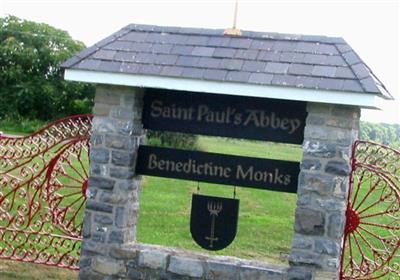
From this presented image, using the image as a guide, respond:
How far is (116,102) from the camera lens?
7.06 metres

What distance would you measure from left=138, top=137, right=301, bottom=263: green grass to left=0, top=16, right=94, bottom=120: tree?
14.9 metres

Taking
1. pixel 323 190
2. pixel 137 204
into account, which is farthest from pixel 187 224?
pixel 323 190

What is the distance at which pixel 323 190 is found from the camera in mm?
6484

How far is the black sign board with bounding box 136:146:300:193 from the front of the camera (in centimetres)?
675

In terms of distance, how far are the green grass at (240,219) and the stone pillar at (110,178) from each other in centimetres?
266

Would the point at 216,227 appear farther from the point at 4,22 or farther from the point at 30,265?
the point at 4,22

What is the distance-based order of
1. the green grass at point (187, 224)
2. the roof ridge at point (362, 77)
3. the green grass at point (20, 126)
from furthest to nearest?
the green grass at point (20, 126) → the green grass at point (187, 224) → the roof ridge at point (362, 77)

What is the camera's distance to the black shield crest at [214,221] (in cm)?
690

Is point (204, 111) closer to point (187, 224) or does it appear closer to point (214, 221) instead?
point (214, 221)

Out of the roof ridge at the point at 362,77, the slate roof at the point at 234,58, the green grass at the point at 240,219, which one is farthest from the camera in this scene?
the green grass at the point at 240,219

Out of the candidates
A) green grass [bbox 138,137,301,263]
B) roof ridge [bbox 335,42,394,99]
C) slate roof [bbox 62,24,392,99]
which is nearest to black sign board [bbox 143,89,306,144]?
slate roof [bbox 62,24,392,99]

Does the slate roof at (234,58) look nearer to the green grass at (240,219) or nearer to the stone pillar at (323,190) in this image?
the stone pillar at (323,190)

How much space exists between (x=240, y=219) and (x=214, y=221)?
285 inches

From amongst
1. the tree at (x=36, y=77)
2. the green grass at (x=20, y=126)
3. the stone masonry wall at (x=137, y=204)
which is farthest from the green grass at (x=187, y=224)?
the tree at (x=36, y=77)
